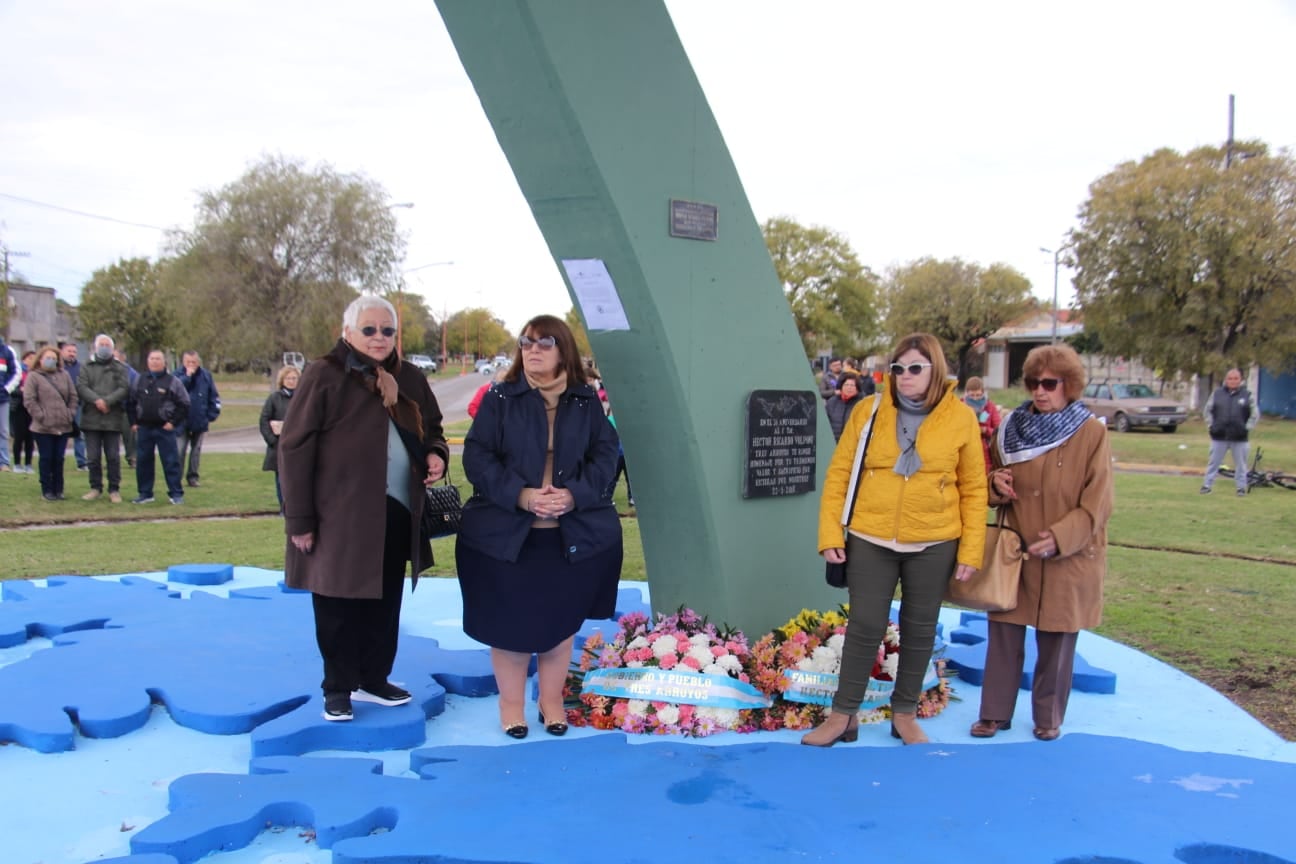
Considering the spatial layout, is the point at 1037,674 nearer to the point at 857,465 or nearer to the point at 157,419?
the point at 857,465

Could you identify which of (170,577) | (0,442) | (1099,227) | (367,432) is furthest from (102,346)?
(1099,227)

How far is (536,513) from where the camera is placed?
4035 mm

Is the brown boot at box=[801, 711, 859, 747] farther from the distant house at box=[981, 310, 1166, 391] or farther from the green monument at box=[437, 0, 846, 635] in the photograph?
the distant house at box=[981, 310, 1166, 391]

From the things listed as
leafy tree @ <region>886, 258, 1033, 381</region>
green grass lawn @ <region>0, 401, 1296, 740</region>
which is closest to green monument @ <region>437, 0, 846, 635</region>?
green grass lawn @ <region>0, 401, 1296, 740</region>

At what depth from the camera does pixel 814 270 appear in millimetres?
61594

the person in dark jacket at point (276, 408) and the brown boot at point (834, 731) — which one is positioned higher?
the person in dark jacket at point (276, 408)

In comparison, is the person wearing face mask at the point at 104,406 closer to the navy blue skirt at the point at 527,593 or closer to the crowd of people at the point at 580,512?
the crowd of people at the point at 580,512

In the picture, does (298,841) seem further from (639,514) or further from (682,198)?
(682,198)

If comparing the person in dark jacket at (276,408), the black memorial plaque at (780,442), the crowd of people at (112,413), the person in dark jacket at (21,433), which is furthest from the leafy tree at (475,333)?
the black memorial plaque at (780,442)

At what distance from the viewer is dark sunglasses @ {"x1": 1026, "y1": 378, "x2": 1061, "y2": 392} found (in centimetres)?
417

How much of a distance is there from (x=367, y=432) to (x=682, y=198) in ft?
5.65

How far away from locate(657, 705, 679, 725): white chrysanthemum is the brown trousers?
4.46 ft

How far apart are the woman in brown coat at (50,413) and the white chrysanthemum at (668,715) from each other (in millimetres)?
9248

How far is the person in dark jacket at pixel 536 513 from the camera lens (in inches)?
160
